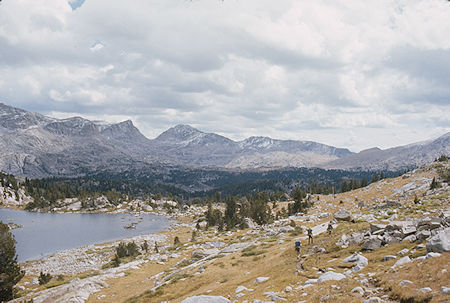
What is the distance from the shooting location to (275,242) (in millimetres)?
46875

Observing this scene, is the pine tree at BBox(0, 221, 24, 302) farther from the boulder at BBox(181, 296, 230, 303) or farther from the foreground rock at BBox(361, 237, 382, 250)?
the foreground rock at BBox(361, 237, 382, 250)

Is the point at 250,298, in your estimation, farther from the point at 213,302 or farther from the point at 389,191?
the point at 389,191

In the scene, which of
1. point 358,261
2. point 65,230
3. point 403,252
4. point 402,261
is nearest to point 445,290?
point 402,261

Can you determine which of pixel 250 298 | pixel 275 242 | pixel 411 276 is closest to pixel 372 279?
pixel 411 276

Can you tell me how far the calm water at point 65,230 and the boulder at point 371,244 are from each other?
4137 inches

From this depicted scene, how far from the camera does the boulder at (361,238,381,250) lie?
25516 millimetres

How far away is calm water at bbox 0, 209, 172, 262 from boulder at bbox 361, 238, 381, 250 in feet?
345

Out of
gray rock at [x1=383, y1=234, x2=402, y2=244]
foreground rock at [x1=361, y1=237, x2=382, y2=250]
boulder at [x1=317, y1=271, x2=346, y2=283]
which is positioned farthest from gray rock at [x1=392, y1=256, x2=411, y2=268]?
gray rock at [x1=383, y1=234, x2=402, y2=244]

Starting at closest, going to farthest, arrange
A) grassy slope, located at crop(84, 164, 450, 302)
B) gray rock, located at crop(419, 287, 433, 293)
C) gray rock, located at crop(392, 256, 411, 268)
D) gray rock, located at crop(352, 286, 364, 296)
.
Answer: gray rock, located at crop(419, 287, 433, 293)
grassy slope, located at crop(84, 164, 450, 302)
gray rock, located at crop(352, 286, 364, 296)
gray rock, located at crop(392, 256, 411, 268)

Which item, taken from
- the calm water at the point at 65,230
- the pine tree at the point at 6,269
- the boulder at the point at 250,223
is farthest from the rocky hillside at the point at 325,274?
the calm water at the point at 65,230

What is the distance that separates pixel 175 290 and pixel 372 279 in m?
21.8

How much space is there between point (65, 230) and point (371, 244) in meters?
154

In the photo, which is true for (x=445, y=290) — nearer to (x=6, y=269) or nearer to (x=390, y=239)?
(x=390, y=239)

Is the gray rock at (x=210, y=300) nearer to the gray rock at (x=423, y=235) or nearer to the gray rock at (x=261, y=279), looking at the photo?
the gray rock at (x=261, y=279)
